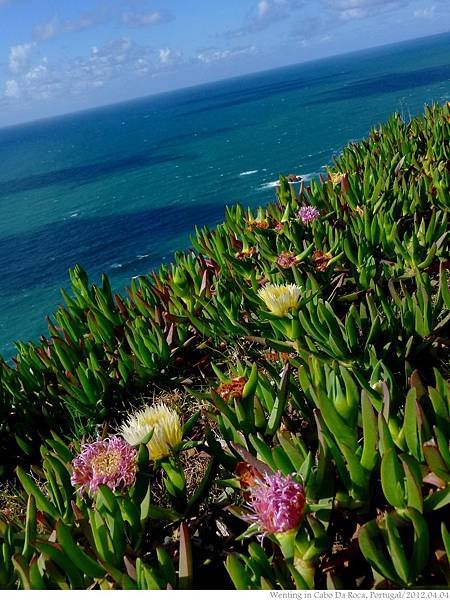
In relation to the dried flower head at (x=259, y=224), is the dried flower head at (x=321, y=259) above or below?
below

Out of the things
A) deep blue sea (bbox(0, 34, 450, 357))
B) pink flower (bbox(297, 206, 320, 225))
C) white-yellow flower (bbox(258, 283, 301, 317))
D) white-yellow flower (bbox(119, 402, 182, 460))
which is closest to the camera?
white-yellow flower (bbox(119, 402, 182, 460))

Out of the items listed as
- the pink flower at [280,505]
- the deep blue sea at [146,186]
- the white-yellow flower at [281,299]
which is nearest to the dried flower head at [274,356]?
the white-yellow flower at [281,299]

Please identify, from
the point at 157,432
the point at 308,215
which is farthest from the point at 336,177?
the point at 157,432

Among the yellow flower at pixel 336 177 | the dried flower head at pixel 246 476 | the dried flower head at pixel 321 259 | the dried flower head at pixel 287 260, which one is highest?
the yellow flower at pixel 336 177

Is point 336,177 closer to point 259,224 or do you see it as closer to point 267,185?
point 259,224

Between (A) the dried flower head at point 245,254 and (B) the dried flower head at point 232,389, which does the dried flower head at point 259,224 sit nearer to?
(A) the dried flower head at point 245,254

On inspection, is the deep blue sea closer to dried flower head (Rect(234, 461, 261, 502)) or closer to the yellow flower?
the yellow flower

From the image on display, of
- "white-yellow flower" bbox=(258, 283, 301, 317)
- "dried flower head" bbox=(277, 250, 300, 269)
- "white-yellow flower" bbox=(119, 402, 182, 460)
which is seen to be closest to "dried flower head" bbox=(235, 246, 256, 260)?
"dried flower head" bbox=(277, 250, 300, 269)
